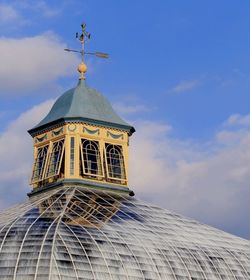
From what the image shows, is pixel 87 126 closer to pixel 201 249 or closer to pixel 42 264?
pixel 201 249

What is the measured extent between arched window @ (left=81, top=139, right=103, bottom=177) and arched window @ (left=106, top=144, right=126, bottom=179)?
87cm

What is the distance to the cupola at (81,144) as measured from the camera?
8419cm

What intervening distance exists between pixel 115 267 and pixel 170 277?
3616mm

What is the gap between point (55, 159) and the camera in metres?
86.0

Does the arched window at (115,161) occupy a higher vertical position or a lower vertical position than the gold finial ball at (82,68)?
lower

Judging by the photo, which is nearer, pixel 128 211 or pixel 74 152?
pixel 128 211

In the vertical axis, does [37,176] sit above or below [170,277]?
above

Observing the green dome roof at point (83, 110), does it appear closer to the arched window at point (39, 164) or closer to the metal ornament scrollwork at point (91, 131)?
the metal ornament scrollwork at point (91, 131)

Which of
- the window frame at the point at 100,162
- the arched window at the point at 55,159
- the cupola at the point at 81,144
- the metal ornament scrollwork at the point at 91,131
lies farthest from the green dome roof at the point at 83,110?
the arched window at the point at 55,159

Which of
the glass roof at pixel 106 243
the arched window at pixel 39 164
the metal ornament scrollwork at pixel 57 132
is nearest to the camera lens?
the glass roof at pixel 106 243

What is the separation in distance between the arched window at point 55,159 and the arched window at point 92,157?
155 cm

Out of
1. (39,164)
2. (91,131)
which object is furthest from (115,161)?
(39,164)

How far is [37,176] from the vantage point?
8662cm

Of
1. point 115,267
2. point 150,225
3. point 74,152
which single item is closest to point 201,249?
point 150,225
